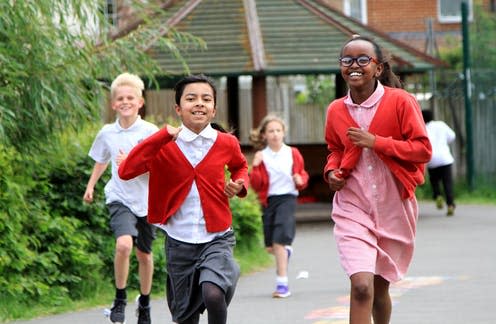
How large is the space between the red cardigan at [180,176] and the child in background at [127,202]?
207 cm

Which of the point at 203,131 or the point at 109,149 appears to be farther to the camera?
the point at 109,149

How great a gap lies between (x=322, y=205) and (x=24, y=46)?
1310 cm

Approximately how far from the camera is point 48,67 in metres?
11.4

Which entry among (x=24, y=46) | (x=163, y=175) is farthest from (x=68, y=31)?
(x=163, y=175)

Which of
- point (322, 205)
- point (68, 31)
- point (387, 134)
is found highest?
point (68, 31)

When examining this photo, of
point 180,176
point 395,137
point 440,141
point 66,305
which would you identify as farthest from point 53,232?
point 440,141

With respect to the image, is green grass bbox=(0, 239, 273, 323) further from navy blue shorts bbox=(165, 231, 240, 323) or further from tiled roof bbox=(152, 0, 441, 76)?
tiled roof bbox=(152, 0, 441, 76)

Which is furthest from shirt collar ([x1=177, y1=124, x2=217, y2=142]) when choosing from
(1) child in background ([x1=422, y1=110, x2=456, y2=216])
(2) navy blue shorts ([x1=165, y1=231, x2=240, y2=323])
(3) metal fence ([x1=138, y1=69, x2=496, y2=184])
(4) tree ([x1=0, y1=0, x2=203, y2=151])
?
(3) metal fence ([x1=138, y1=69, x2=496, y2=184])

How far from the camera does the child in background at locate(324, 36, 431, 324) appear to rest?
291 inches

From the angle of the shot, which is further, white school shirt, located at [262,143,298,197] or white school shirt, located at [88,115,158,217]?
white school shirt, located at [262,143,298,197]

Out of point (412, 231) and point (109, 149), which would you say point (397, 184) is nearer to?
point (412, 231)

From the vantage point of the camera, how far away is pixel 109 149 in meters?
10.1

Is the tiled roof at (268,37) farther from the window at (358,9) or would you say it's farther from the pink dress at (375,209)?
the window at (358,9)

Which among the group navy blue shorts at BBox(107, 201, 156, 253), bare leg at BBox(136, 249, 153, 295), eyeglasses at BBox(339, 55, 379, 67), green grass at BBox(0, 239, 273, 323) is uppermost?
eyeglasses at BBox(339, 55, 379, 67)
